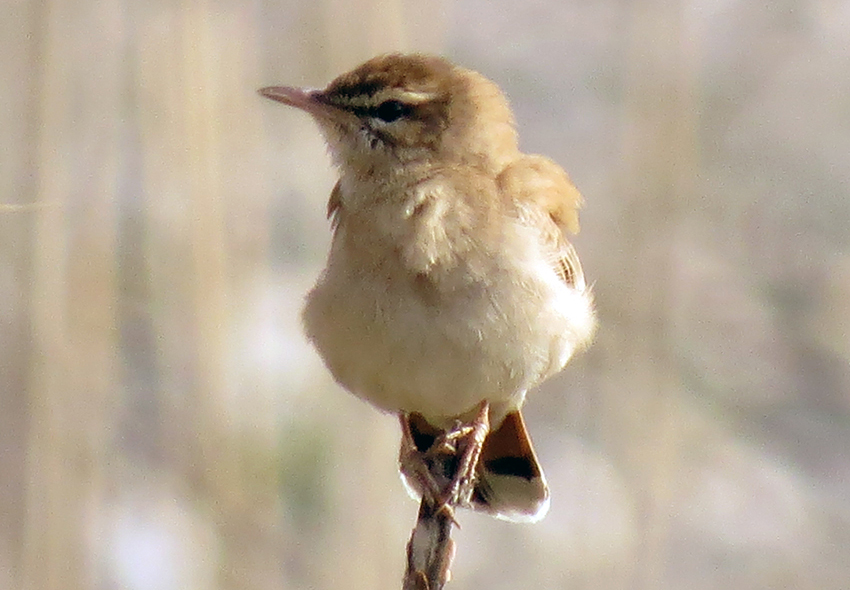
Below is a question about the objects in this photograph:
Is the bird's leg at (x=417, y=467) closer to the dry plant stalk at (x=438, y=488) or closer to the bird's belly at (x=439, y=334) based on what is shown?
the dry plant stalk at (x=438, y=488)

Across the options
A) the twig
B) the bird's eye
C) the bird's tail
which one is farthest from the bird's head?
the twig

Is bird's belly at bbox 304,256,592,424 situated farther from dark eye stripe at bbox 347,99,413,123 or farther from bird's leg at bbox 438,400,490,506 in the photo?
dark eye stripe at bbox 347,99,413,123

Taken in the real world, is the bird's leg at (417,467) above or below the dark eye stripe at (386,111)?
below

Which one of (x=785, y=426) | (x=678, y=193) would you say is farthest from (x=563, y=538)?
(x=678, y=193)

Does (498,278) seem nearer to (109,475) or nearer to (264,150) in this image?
(264,150)

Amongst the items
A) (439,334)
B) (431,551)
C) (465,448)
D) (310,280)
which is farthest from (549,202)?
(310,280)

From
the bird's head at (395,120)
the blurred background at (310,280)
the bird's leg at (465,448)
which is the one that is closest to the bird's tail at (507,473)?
the bird's leg at (465,448)

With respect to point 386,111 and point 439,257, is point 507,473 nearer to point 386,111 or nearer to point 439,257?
point 439,257

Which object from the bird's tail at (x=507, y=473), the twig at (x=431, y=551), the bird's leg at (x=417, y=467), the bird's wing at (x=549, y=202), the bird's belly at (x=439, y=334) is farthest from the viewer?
the bird's tail at (x=507, y=473)
